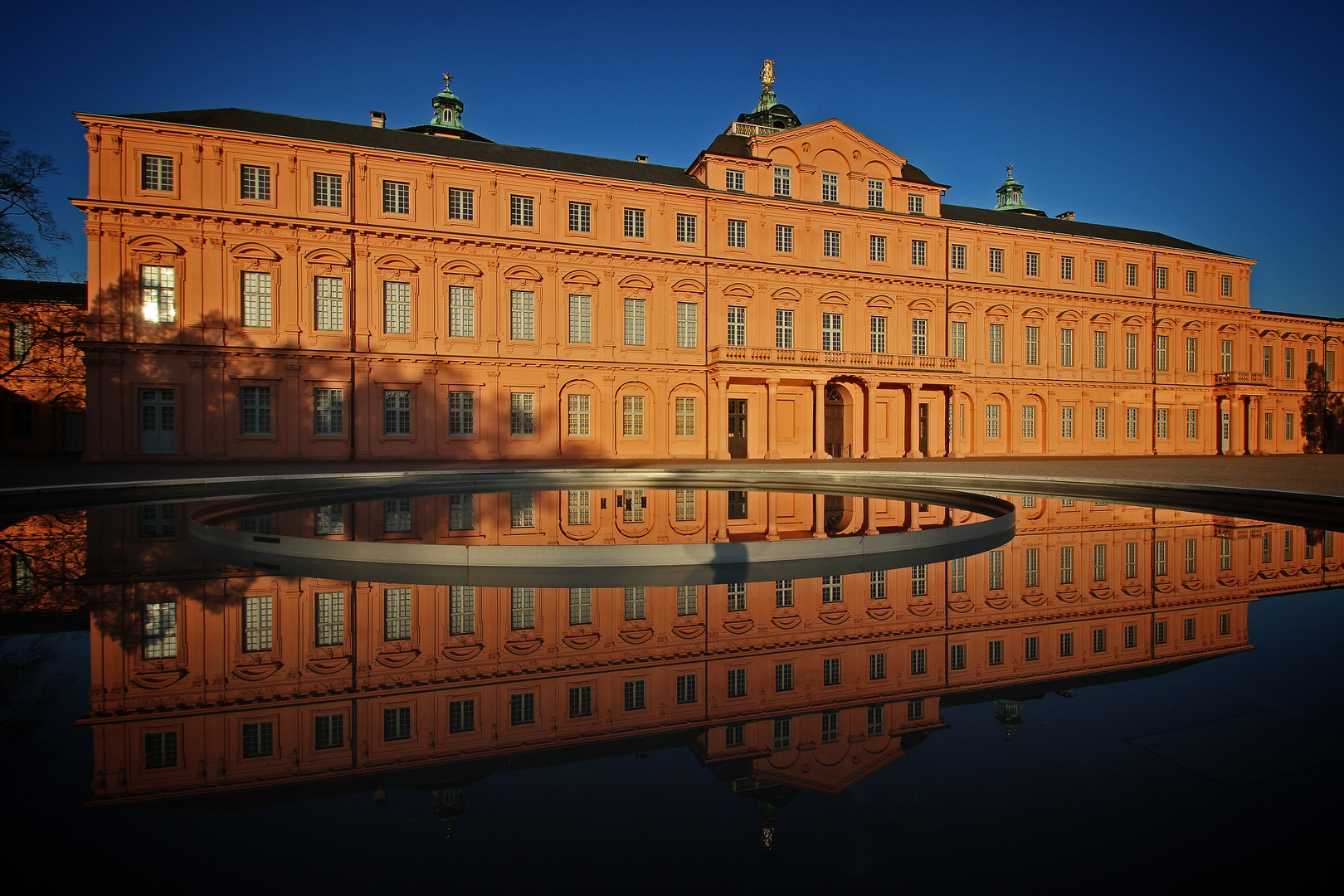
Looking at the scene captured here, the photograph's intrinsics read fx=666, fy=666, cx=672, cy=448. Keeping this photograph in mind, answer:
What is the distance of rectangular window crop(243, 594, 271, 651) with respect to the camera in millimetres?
5199

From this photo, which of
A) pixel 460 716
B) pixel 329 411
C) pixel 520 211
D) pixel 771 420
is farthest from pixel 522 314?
pixel 460 716

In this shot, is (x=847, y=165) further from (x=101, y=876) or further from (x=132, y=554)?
(x=101, y=876)

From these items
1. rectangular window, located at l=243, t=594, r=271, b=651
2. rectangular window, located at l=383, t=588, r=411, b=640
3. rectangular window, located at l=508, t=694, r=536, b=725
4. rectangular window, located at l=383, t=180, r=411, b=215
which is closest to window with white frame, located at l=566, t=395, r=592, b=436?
rectangular window, located at l=383, t=180, r=411, b=215

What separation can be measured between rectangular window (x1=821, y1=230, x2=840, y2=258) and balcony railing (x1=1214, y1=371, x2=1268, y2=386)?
1121 inches

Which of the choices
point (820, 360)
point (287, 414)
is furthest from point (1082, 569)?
point (287, 414)

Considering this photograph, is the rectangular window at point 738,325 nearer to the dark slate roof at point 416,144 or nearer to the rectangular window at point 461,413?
the dark slate roof at point 416,144

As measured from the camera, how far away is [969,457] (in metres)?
35.8

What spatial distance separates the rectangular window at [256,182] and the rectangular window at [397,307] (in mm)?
5625

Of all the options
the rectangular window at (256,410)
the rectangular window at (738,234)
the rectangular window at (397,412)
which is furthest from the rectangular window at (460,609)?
the rectangular window at (738,234)

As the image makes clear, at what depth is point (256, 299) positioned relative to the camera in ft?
90.6

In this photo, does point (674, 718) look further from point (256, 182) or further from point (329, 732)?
point (256, 182)

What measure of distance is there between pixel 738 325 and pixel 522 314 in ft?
35.0

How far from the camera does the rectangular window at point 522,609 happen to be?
5699 mm

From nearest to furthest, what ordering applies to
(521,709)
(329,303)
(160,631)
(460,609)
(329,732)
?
(329,732) < (521,709) < (160,631) < (460,609) < (329,303)
